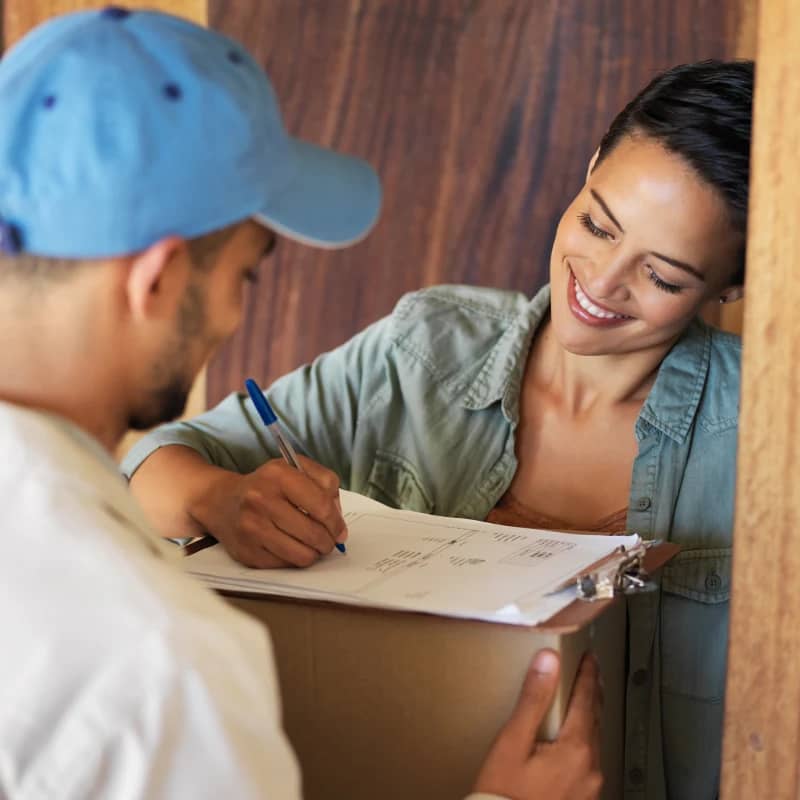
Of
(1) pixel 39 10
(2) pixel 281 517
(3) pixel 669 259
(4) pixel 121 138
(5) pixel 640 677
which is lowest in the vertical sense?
(5) pixel 640 677

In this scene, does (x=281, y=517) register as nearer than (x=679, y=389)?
Yes

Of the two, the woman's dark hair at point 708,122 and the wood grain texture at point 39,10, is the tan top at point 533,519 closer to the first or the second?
the woman's dark hair at point 708,122

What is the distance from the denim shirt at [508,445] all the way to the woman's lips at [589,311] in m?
0.11

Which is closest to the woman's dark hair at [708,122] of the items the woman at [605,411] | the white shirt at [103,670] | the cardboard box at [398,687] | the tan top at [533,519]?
the woman at [605,411]

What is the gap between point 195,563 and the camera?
1172 mm

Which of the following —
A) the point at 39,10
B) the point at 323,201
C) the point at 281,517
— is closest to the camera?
the point at 323,201

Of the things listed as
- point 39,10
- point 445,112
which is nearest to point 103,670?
point 445,112

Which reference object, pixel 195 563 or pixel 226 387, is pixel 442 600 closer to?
pixel 195 563

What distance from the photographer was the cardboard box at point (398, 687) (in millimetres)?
988

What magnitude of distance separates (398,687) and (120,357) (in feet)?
1.27

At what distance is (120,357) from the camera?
2.64 feet

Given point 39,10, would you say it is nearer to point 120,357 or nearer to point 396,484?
point 396,484

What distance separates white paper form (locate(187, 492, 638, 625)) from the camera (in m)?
1.00

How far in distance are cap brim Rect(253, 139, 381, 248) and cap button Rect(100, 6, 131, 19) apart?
0.14m
